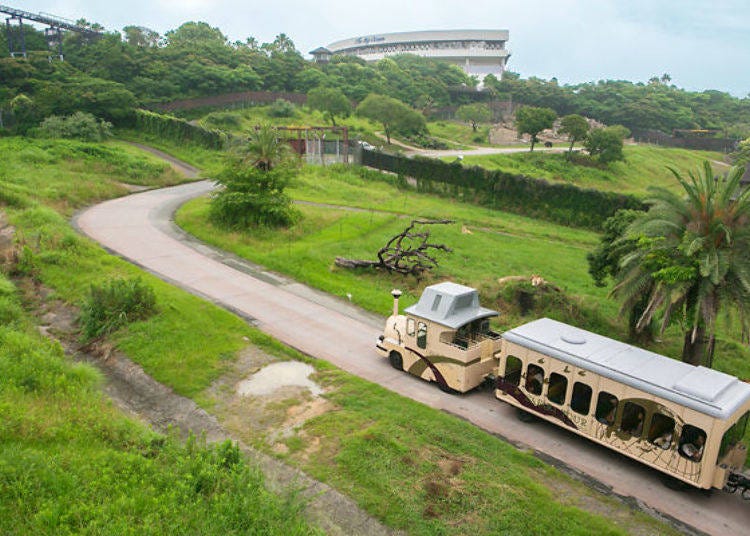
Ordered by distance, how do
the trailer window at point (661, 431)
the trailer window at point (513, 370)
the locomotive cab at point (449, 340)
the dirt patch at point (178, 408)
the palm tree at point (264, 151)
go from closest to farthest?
the dirt patch at point (178, 408) → the trailer window at point (661, 431) → the trailer window at point (513, 370) → the locomotive cab at point (449, 340) → the palm tree at point (264, 151)

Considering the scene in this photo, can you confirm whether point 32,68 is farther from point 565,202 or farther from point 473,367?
point 473,367

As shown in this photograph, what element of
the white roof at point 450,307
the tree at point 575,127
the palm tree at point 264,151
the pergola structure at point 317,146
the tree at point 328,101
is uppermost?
the tree at point 328,101

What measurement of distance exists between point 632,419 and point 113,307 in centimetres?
1593

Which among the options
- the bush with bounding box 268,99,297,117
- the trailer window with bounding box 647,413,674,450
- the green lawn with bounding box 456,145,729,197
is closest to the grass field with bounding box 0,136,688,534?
the trailer window with bounding box 647,413,674,450

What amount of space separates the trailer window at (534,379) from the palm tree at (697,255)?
373 centimetres

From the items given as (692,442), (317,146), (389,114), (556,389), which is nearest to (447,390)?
(556,389)

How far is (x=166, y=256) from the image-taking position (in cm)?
2889

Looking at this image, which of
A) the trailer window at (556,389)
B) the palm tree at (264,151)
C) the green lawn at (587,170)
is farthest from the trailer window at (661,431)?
the green lawn at (587,170)

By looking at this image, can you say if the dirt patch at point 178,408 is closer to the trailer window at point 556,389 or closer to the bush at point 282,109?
the trailer window at point 556,389

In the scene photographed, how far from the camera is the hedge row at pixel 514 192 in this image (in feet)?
139

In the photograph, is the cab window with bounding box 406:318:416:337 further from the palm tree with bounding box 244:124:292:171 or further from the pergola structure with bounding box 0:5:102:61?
the pergola structure with bounding box 0:5:102:61

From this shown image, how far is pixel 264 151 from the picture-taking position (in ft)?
111

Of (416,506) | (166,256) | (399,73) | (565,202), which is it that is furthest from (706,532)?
(399,73)

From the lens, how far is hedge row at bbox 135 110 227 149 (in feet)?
183
